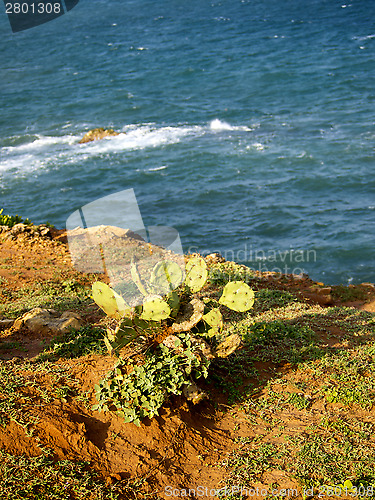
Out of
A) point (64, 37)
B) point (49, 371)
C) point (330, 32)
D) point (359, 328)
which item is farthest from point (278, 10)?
point (49, 371)

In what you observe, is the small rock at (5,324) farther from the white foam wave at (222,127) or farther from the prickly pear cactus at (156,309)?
the white foam wave at (222,127)

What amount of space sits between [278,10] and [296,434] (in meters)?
49.5

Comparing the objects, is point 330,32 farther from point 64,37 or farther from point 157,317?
point 157,317

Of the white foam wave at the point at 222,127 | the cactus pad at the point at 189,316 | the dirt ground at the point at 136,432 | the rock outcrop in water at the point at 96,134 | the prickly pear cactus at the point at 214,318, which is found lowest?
the white foam wave at the point at 222,127

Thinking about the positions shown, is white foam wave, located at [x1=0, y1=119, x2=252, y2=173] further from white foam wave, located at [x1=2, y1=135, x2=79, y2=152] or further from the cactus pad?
the cactus pad

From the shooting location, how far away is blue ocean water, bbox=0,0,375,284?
1789 cm

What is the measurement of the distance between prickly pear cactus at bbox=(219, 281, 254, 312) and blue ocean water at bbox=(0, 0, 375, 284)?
975 centimetres

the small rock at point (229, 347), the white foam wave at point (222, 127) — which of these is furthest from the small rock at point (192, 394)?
the white foam wave at point (222, 127)

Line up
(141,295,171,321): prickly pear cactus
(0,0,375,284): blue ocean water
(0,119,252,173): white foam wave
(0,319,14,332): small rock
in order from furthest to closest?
(0,119,252,173): white foam wave, (0,0,375,284): blue ocean water, (0,319,14,332): small rock, (141,295,171,321): prickly pear cactus

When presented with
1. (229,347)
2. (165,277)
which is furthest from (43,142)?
→ (229,347)

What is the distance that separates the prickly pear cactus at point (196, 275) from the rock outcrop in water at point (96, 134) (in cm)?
2256

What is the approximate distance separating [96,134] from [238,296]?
909 inches

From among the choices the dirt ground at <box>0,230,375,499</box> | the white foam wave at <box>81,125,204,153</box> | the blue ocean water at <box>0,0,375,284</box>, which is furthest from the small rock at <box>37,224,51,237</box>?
the white foam wave at <box>81,125,204,153</box>

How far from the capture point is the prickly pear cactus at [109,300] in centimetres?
542
